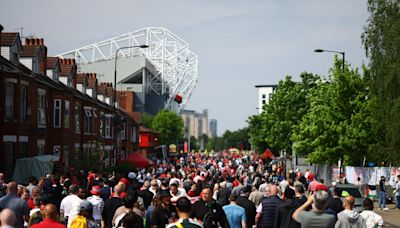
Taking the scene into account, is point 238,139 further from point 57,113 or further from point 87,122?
point 57,113

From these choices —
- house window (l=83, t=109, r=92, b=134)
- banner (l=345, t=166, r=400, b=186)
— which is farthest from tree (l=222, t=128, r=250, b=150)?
banner (l=345, t=166, r=400, b=186)

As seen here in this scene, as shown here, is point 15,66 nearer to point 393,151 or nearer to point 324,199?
point 393,151

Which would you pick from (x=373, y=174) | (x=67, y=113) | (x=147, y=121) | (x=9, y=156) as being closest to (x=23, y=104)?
(x=9, y=156)

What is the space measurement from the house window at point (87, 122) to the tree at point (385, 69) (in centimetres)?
1911

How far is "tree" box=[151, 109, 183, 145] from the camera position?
98.0 metres

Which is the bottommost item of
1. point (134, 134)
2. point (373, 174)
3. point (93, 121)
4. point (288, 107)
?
point (373, 174)

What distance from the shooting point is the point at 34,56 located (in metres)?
33.9

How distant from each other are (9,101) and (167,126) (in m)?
69.7

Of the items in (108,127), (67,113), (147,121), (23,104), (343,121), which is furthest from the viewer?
(147,121)

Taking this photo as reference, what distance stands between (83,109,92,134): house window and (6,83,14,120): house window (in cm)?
1386

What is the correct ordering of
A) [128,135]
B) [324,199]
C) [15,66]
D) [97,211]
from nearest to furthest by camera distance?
[324,199] < [97,211] < [15,66] < [128,135]

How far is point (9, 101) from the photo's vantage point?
28719 millimetres

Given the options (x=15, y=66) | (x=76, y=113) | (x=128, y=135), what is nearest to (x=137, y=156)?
(x=76, y=113)

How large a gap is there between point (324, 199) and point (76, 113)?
108 feet
